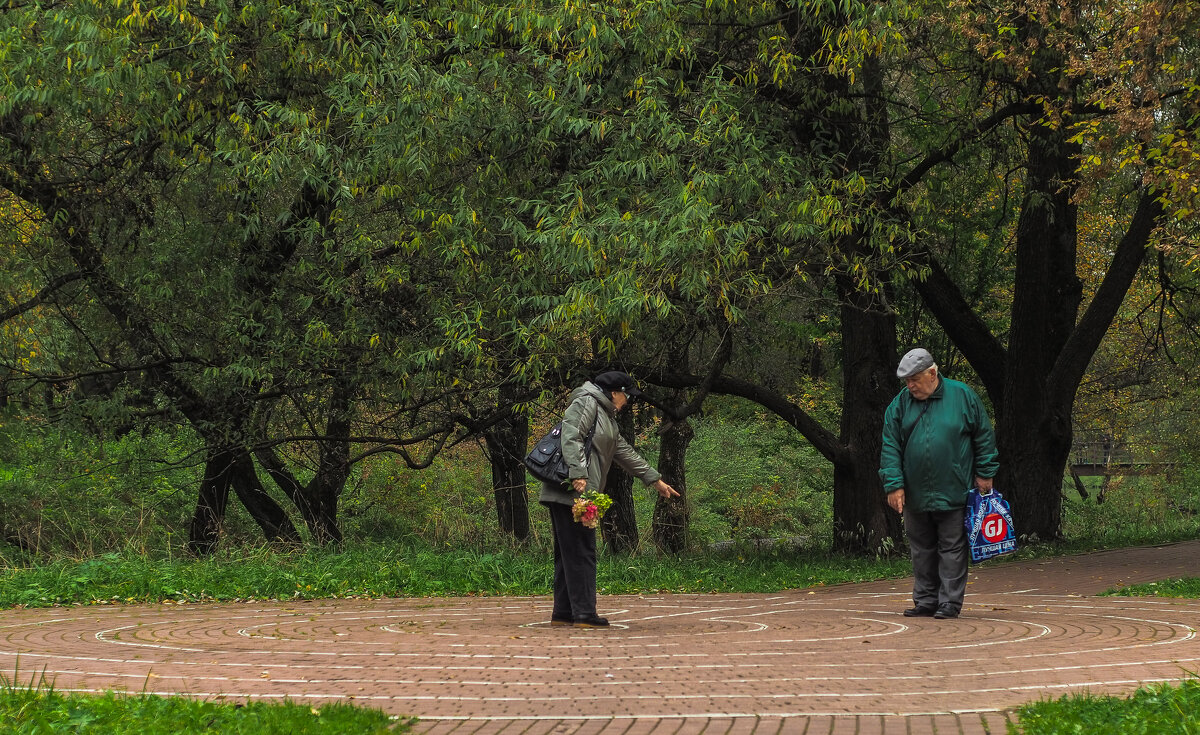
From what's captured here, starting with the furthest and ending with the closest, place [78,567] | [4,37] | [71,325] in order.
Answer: [71,325] → [4,37] → [78,567]

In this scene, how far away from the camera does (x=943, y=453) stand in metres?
9.39

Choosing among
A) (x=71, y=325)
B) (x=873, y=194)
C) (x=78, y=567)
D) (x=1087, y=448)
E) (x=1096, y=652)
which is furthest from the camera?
(x=1087, y=448)

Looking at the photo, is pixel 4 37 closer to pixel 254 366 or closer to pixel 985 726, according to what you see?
pixel 254 366

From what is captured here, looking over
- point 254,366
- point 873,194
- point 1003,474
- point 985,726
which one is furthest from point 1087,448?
point 985,726

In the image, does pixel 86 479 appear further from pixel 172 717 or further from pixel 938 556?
pixel 172 717

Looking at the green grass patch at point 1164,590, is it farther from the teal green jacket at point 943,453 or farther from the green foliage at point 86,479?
the green foliage at point 86,479

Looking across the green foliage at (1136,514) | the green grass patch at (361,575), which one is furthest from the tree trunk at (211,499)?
the green foliage at (1136,514)

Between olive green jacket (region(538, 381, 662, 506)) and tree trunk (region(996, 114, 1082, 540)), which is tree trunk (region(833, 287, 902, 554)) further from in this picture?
olive green jacket (region(538, 381, 662, 506))

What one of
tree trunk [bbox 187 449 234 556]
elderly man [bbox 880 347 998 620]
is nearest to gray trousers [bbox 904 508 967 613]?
elderly man [bbox 880 347 998 620]

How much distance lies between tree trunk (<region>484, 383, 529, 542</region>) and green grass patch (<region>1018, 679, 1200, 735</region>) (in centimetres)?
1018

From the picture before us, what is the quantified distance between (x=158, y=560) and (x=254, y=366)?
2.56m

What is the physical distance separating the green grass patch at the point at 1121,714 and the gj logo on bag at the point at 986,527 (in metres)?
3.74

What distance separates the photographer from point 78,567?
12.2 m

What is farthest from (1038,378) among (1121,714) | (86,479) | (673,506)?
(86,479)
